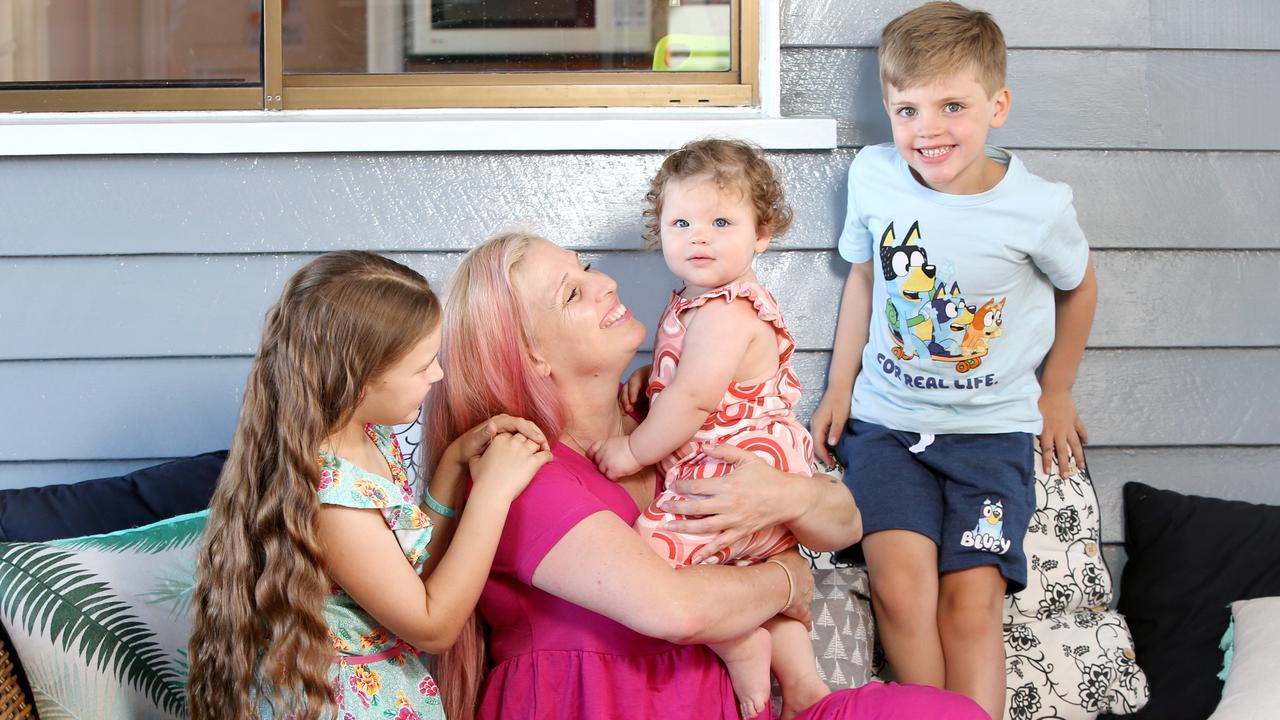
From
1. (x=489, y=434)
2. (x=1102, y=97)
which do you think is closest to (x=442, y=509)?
(x=489, y=434)

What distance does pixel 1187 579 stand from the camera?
2.26 m

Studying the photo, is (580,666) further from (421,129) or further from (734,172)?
(421,129)

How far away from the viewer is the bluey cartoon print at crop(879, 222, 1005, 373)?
2.16 m

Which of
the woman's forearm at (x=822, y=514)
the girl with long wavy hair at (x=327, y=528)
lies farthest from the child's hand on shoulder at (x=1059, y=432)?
the girl with long wavy hair at (x=327, y=528)

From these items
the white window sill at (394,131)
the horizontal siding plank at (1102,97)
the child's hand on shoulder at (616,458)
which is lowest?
the child's hand on shoulder at (616,458)

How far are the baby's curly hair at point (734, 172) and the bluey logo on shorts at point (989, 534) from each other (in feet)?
2.22

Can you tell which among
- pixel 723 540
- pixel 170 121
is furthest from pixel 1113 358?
pixel 170 121

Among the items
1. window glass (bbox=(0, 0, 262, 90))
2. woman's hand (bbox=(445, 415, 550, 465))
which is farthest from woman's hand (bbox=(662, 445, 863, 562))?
window glass (bbox=(0, 0, 262, 90))

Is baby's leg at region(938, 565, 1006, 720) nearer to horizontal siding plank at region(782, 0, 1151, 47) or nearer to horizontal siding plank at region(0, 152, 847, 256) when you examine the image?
horizontal siding plank at region(0, 152, 847, 256)

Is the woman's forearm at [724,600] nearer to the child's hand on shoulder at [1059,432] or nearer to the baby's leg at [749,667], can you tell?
the baby's leg at [749,667]

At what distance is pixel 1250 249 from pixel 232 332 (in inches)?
80.2

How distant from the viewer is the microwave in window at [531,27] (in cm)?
230

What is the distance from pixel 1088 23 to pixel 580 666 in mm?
1620

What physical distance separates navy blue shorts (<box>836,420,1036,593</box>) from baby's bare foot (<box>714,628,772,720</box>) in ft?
1.73
